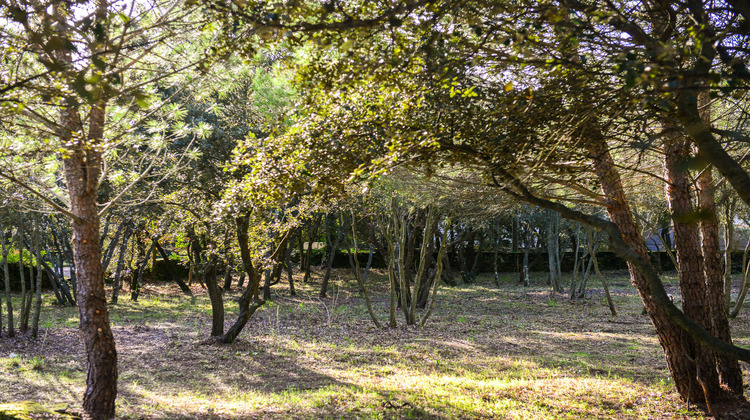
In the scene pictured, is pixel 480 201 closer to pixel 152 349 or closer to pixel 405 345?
pixel 405 345

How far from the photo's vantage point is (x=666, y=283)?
2489 cm

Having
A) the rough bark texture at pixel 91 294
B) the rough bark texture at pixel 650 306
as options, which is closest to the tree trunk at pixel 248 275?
the rough bark texture at pixel 91 294

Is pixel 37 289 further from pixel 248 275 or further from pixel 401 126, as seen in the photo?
pixel 401 126

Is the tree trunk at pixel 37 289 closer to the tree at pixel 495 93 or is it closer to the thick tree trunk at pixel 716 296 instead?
the tree at pixel 495 93

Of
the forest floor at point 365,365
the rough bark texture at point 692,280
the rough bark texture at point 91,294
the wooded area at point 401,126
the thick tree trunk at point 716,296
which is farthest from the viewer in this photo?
the forest floor at point 365,365

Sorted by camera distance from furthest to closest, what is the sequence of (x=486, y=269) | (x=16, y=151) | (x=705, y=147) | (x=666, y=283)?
(x=486, y=269)
(x=666, y=283)
(x=16, y=151)
(x=705, y=147)

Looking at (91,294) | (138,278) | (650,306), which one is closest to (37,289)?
(91,294)

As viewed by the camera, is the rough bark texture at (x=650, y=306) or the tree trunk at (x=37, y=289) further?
the tree trunk at (x=37, y=289)

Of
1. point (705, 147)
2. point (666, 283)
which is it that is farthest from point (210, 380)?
point (666, 283)

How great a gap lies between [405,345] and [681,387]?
19.1 feet

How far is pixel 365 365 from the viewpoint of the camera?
9.12 metres

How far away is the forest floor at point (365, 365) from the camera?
20.4ft

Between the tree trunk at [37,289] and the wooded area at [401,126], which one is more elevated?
the wooded area at [401,126]

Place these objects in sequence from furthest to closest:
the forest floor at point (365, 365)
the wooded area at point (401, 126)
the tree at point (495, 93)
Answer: the forest floor at point (365, 365) → the tree at point (495, 93) → the wooded area at point (401, 126)
